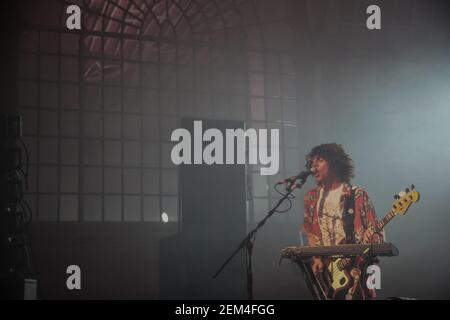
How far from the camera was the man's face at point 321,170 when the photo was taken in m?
6.56

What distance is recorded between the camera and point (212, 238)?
518 centimetres

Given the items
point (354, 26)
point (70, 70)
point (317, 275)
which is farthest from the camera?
point (354, 26)

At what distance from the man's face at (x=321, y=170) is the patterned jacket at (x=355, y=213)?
0.12 metres

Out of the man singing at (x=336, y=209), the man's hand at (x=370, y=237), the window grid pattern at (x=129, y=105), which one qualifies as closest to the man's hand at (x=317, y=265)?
the man singing at (x=336, y=209)

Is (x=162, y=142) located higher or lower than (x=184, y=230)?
higher

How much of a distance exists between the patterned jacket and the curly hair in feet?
0.48

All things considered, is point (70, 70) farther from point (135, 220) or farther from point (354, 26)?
point (354, 26)

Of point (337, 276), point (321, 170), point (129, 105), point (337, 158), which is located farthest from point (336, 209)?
point (129, 105)

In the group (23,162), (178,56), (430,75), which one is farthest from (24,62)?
(430,75)

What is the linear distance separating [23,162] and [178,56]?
1944 mm

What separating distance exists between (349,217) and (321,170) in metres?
0.61

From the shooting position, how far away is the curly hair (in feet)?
21.6

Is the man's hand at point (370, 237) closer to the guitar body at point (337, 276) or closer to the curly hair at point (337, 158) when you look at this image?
the guitar body at point (337, 276)

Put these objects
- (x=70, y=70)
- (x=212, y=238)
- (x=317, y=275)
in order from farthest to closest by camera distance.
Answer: (x=70, y=70) → (x=317, y=275) → (x=212, y=238)
